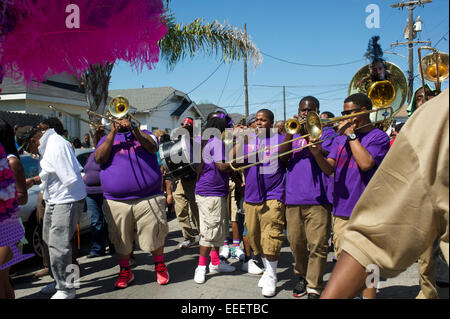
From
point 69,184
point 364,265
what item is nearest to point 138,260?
point 69,184

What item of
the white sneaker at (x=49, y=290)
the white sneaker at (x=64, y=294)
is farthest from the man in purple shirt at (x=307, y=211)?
the white sneaker at (x=49, y=290)

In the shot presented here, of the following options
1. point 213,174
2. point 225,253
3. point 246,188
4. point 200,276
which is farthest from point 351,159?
point 225,253

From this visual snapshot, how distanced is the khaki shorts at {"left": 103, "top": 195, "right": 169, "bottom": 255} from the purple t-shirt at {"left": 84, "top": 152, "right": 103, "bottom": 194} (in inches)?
58.7

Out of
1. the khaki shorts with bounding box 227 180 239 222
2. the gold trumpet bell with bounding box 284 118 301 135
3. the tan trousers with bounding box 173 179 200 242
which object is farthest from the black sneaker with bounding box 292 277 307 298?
the tan trousers with bounding box 173 179 200 242

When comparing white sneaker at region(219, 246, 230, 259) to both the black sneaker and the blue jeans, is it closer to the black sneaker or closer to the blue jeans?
the black sneaker

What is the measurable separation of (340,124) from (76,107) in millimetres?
16507

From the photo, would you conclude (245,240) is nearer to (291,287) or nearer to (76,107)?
(291,287)

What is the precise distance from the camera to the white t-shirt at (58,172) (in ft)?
13.1

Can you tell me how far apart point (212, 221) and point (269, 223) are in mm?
942

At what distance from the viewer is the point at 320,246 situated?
3.68 meters

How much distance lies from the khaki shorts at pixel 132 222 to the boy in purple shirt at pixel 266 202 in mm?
1174

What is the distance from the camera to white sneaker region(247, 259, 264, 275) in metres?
4.76

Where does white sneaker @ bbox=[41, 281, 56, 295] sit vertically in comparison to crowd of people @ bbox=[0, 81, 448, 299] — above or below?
below

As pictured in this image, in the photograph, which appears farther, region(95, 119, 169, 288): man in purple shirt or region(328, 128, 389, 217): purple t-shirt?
region(95, 119, 169, 288): man in purple shirt
